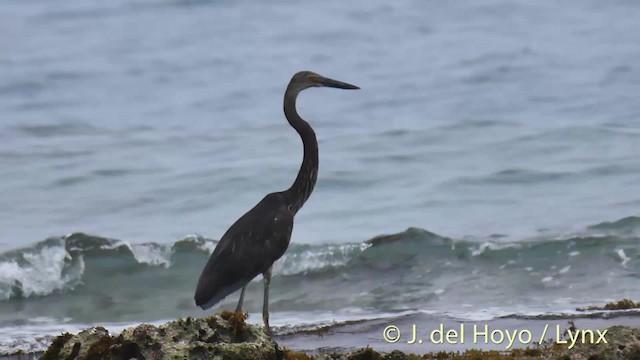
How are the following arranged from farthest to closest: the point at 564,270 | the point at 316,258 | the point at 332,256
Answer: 1. the point at 332,256
2. the point at 316,258
3. the point at 564,270

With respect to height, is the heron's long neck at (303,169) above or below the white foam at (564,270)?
above

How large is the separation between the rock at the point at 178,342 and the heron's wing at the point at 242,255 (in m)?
1.88

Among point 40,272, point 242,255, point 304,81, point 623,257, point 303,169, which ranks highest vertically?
point 304,81

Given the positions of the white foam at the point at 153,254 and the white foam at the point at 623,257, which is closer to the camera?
the white foam at the point at 623,257

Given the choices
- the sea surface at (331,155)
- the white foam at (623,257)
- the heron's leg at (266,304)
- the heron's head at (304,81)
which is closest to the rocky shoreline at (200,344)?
the heron's leg at (266,304)

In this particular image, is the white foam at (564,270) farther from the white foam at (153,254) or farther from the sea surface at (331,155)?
the white foam at (153,254)

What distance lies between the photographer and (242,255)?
26.8ft

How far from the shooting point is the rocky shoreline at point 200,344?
5.91 meters

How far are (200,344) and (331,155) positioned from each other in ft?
44.0

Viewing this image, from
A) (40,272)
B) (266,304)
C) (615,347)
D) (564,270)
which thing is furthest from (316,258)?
(615,347)

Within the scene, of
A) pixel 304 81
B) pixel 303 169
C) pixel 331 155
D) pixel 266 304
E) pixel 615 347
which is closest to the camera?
pixel 615 347

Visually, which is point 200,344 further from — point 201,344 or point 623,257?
point 623,257

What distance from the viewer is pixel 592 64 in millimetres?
Result: 23594

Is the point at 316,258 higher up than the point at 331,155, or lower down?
lower down
